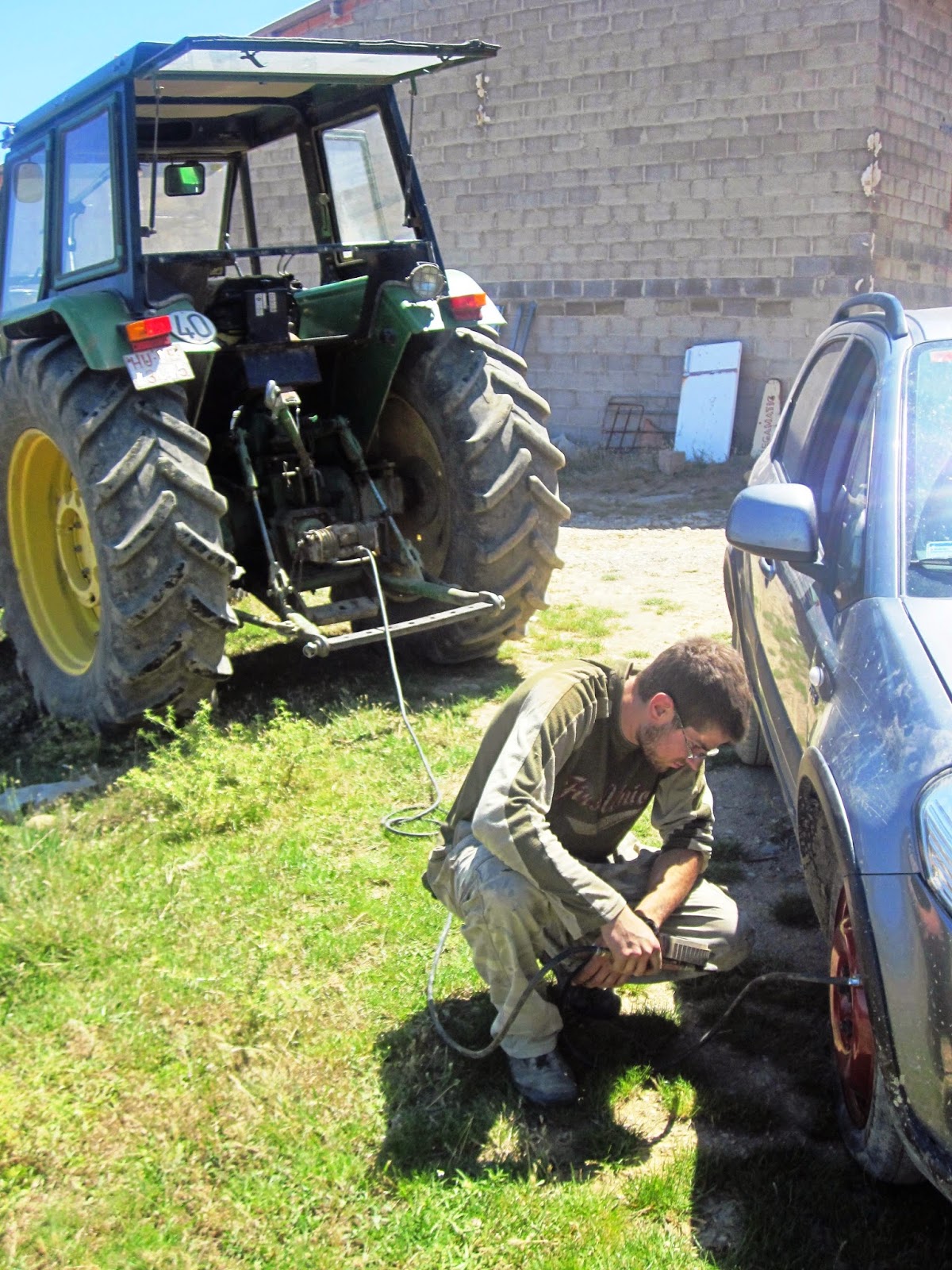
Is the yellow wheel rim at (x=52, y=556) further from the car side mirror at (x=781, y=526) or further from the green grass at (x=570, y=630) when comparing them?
the car side mirror at (x=781, y=526)

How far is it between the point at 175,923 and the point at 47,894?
1.24ft

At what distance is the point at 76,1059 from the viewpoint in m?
2.87

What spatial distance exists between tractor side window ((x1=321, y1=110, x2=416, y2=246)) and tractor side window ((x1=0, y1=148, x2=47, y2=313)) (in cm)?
136

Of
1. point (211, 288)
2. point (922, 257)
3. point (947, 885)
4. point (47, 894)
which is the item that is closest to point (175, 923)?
point (47, 894)

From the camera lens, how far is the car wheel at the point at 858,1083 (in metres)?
2.31

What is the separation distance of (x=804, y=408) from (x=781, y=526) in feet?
4.39

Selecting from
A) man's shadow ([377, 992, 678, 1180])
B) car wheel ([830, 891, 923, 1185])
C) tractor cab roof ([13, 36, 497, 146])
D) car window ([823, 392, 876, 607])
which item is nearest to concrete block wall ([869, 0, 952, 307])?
tractor cab roof ([13, 36, 497, 146])

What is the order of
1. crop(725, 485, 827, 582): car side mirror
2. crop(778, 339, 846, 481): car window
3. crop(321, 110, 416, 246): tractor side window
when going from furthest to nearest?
crop(321, 110, 416, 246): tractor side window < crop(778, 339, 846, 481): car window < crop(725, 485, 827, 582): car side mirror

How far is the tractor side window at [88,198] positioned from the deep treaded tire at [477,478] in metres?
1.40

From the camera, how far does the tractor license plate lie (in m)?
4.51

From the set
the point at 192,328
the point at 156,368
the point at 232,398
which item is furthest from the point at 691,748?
the point at 232,398

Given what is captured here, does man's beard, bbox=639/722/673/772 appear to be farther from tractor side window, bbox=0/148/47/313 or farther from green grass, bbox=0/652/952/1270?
tractor side window, bbox=0/148/47/313

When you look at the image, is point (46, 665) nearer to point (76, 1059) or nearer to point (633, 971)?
point (76, 1059)

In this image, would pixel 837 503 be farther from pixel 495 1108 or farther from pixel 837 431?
pixel 495 1108
